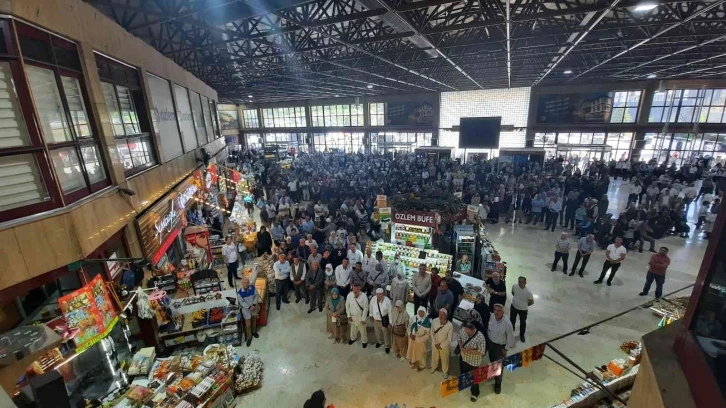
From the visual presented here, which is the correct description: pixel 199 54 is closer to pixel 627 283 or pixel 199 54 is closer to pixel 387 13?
pixel 387 13

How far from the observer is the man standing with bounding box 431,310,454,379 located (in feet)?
18.5

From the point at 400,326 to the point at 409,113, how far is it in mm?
26704

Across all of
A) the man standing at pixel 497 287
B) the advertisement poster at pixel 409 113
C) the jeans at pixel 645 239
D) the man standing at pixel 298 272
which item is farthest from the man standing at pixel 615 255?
the advertisement poster at pixel 409 113

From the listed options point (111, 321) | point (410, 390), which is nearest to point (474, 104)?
point (410, 390)

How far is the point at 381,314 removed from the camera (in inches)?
255

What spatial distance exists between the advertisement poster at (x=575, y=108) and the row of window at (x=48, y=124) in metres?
27.7

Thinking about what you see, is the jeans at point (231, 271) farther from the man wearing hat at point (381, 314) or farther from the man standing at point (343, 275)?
the man wearing hat at point (381, 314)

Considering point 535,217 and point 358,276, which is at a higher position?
point 358,276

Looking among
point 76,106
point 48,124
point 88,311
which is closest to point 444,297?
point 88,311

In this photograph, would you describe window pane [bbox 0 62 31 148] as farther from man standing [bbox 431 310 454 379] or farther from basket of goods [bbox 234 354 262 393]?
man standing [bbox 431 310 454 379]

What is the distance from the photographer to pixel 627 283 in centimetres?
891

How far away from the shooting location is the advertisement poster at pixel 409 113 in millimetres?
29469

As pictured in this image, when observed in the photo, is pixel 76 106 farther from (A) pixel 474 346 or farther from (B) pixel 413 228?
(B) pixel 413 228

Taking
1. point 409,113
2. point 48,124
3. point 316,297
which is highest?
point 409,113
